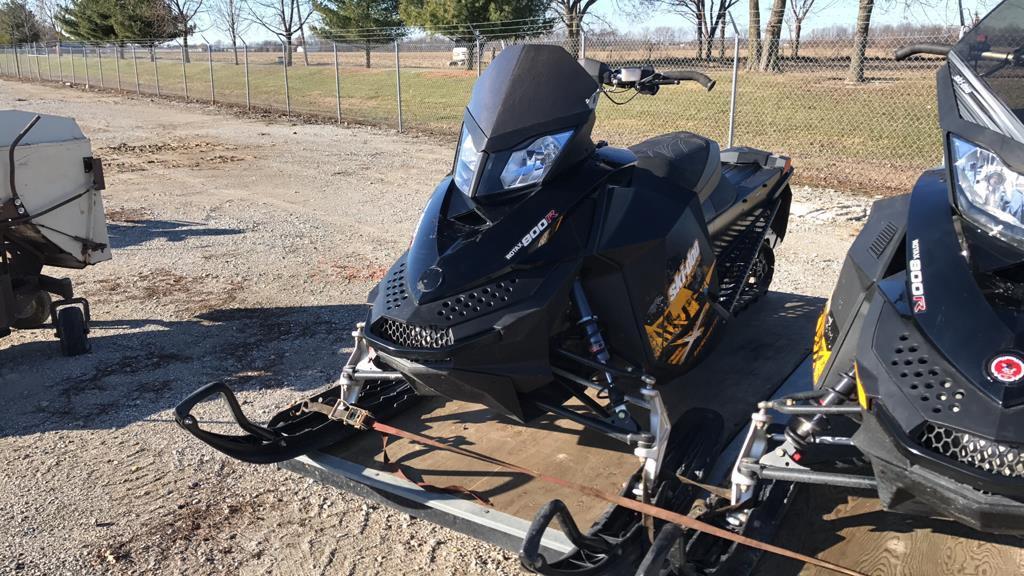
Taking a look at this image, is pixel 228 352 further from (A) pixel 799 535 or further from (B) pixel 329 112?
(B) pixel 329 112

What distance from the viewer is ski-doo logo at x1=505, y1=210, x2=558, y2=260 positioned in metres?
2.92

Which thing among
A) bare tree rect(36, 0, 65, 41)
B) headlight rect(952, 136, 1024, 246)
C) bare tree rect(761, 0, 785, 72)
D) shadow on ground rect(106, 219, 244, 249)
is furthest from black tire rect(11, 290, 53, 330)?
bare tree rect(36, 0, 65, 41)

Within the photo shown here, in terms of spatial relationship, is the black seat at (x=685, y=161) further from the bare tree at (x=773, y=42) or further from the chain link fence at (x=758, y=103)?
the bare tree at (x=773, y=42)

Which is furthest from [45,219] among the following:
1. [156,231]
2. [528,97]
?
[528,97]

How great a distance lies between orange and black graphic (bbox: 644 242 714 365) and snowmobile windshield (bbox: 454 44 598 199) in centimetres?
72

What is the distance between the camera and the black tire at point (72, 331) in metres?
5.12

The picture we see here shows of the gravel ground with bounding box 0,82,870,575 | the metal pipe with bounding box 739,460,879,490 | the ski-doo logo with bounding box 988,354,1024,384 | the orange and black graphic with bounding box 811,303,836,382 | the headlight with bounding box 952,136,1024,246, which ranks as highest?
the headlight with bounding box 952,136,1024,246

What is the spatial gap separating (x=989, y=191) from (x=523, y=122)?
5.22 ft

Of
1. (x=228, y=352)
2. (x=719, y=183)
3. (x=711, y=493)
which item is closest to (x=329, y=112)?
(x=228, y=352)

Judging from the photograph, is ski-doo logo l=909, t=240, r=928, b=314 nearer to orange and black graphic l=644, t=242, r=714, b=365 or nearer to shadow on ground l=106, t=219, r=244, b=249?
orange and black graphic l=644, t=242, r=714, b=365

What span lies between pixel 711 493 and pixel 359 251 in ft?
16.8

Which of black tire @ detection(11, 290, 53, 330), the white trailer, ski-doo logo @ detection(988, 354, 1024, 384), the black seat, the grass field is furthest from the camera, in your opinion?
the grass field

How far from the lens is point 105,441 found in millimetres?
4121

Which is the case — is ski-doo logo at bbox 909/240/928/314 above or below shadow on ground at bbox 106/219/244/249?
above
